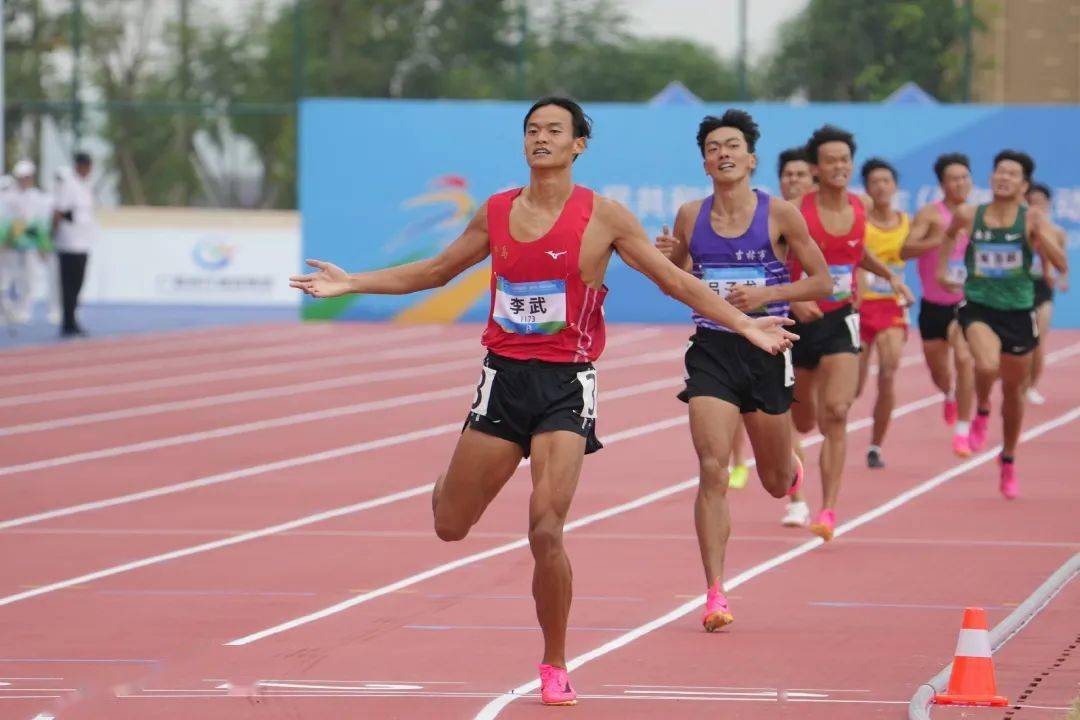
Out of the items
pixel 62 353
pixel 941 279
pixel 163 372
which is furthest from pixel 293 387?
pixel 941 279

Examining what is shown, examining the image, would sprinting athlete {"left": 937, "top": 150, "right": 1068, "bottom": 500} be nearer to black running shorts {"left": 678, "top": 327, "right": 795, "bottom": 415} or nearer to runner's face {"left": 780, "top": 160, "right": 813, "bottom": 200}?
runner's face {"left": 780, "top": 160, "right": 813, "bottom": 200}

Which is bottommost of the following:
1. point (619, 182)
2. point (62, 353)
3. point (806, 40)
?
point (62, 353)

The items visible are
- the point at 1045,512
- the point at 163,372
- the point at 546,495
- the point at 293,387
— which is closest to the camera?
the point at 546,495

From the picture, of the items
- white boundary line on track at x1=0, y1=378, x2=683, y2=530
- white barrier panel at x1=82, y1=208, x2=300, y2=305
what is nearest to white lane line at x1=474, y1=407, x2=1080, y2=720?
white boundary line on track at x1=0, y1=378, x2=683, y2=530

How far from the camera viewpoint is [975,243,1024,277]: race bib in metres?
14.6

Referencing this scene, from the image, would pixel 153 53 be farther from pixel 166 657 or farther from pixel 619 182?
pixel 166 657

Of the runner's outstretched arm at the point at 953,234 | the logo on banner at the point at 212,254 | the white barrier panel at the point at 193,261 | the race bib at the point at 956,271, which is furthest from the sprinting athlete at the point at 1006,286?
the logo on banner at the point at 212,254

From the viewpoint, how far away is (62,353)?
27203 millimetres

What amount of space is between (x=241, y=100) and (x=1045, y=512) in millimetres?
29613

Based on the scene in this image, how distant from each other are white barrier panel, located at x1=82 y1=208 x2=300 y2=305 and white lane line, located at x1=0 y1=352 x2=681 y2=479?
11.8m

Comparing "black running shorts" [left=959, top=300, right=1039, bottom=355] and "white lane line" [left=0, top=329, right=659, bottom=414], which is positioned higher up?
"black running shorts" [left=959, top=300, right=1039, bottom=355]

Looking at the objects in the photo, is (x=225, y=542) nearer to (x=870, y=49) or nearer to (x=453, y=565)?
(x=453, y=565)

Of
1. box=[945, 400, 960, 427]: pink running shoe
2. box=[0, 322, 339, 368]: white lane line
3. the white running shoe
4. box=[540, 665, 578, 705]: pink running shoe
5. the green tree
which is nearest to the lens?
box=[540, 665, 578, 705]: pink running shoe

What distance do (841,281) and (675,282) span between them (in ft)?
17.0
